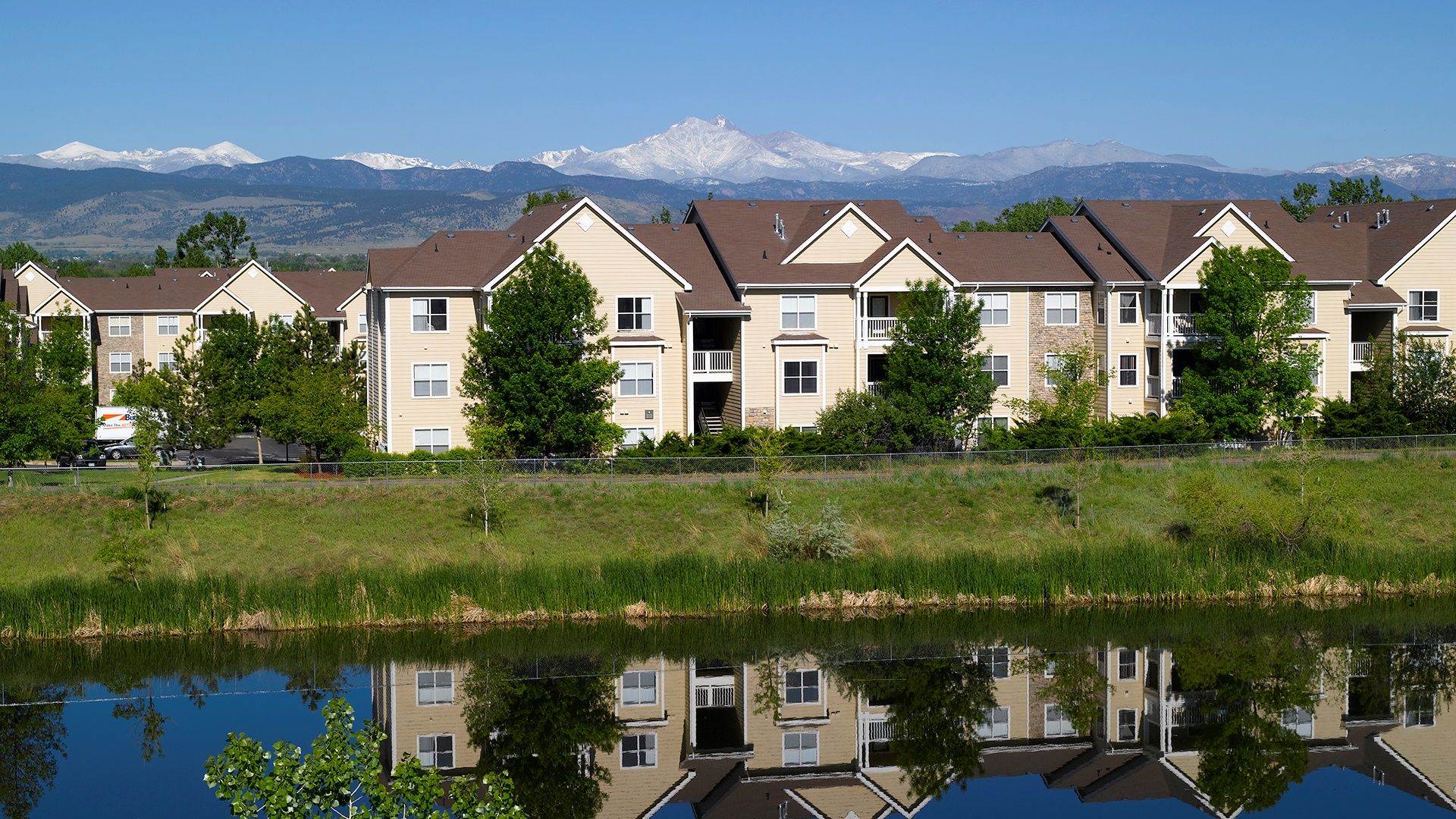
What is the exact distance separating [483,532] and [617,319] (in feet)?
45.6

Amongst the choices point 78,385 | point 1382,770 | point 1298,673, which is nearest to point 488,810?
point 1382,770

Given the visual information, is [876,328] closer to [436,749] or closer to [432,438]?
[432,438]

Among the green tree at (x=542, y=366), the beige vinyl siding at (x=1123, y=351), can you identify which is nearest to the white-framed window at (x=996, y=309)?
the beige vinyl siding at (x=1123, y=351)

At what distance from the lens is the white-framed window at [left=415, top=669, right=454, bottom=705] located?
32.0 meters

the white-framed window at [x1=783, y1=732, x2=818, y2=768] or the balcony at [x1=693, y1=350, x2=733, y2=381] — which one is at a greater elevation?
the balcony at [x1=693, y1=350, x2=733, y2=381]

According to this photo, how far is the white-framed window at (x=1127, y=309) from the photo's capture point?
2296 inches

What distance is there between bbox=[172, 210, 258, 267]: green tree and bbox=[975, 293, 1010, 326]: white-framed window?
3511 inches

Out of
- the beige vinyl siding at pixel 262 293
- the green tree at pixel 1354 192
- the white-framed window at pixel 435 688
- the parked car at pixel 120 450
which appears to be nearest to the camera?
the white-framed window at pixel 435 688

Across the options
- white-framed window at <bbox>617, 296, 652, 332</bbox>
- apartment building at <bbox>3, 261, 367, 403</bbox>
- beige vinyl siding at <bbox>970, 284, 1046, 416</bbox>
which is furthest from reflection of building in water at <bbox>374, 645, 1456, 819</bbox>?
apartment building at <bbox>3, 261, 367, 403</bbox>

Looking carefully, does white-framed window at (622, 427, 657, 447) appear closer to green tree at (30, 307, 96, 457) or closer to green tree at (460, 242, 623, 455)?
green tree at (460, 242, 623, 455)

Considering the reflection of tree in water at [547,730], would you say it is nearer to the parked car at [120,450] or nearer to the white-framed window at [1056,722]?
the white-framed window at [1056,722]

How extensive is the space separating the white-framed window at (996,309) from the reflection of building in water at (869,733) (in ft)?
78.3

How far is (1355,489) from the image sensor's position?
151 feet

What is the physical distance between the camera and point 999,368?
57.9 metres
